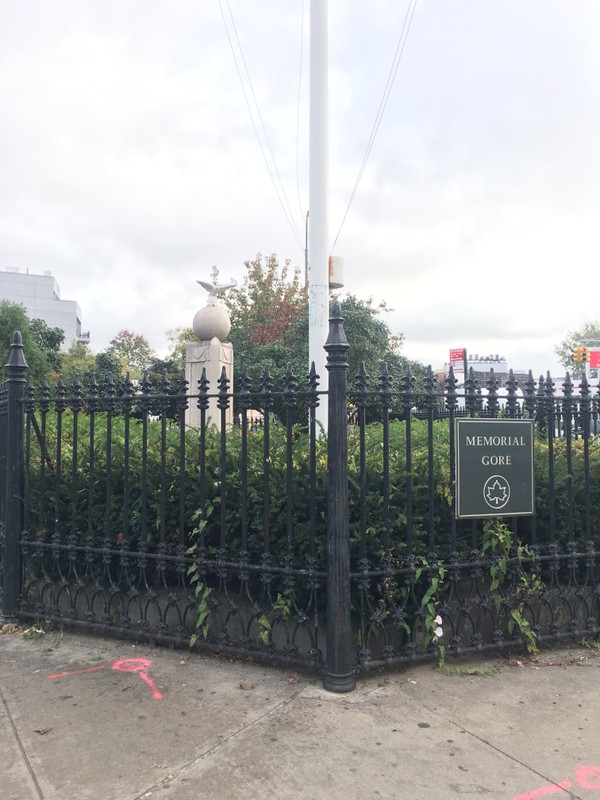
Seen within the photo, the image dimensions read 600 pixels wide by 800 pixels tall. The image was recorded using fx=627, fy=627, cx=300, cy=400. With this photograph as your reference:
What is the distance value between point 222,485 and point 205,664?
1188 millimetres

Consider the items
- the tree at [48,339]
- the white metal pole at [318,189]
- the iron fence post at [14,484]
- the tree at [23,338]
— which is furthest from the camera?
the tree at [48,339]

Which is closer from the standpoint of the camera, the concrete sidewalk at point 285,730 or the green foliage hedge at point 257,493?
the concrete sidewalk at point 285,730

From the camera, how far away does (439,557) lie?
4.13m

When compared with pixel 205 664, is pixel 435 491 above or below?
above

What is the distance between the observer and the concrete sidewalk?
2.72 meters

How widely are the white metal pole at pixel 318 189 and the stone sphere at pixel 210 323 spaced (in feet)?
14.7

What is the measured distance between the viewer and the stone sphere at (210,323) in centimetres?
1138

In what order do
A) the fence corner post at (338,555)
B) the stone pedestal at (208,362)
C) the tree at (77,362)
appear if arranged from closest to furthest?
the fence corner post at (338,555), the stone pedestal at (208,362), the tree at (77,362)

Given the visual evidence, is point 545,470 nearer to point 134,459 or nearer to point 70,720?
point 134,459

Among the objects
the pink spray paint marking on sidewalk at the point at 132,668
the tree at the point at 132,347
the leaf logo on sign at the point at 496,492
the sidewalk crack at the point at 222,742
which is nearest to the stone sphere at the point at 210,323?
the pink spray paint marking on sidewalk at the point at 132,668

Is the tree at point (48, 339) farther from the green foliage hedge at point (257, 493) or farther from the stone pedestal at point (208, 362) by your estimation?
the green foliage hedge at point (257, 493)

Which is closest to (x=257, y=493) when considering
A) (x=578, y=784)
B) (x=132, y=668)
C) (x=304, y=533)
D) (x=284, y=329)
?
(x=304, y=533)

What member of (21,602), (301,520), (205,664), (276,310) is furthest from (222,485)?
(276,310)

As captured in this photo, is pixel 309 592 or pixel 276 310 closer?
pixel 309 592
